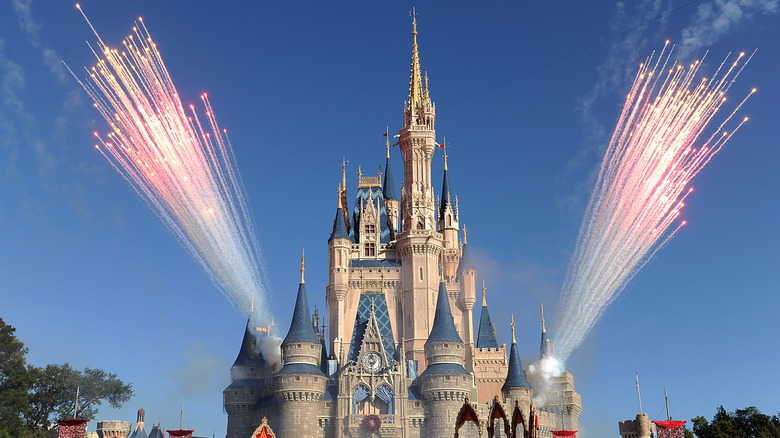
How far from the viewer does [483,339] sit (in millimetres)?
89625

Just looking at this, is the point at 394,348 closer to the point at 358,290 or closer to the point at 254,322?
the point at 358,290

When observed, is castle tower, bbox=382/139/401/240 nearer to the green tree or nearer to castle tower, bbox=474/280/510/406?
castle tower, bbox=474/280/510/406

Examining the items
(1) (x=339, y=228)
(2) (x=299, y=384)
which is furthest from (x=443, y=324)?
(1) (x=339, y=228)

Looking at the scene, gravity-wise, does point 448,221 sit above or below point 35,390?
above

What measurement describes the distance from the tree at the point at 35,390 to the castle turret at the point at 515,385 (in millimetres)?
43348

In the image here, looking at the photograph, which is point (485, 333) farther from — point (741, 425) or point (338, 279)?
point (741, 425)

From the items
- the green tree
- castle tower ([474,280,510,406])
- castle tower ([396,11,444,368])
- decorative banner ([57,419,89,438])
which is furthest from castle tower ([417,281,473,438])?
the green tree

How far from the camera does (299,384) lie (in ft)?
248

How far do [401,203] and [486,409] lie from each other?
25343mm

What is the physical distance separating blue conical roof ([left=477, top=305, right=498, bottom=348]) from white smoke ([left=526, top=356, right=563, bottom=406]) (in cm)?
674

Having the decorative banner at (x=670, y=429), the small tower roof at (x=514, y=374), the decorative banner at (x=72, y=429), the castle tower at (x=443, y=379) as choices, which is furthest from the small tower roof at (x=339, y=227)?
the decorative banner at (x=670, y=429)

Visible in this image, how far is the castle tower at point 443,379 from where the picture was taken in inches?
2963

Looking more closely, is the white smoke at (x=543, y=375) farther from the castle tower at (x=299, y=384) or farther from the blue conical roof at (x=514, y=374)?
the castle tower at (x=299, y=384)

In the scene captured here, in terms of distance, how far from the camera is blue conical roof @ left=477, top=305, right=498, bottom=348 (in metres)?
89.2
